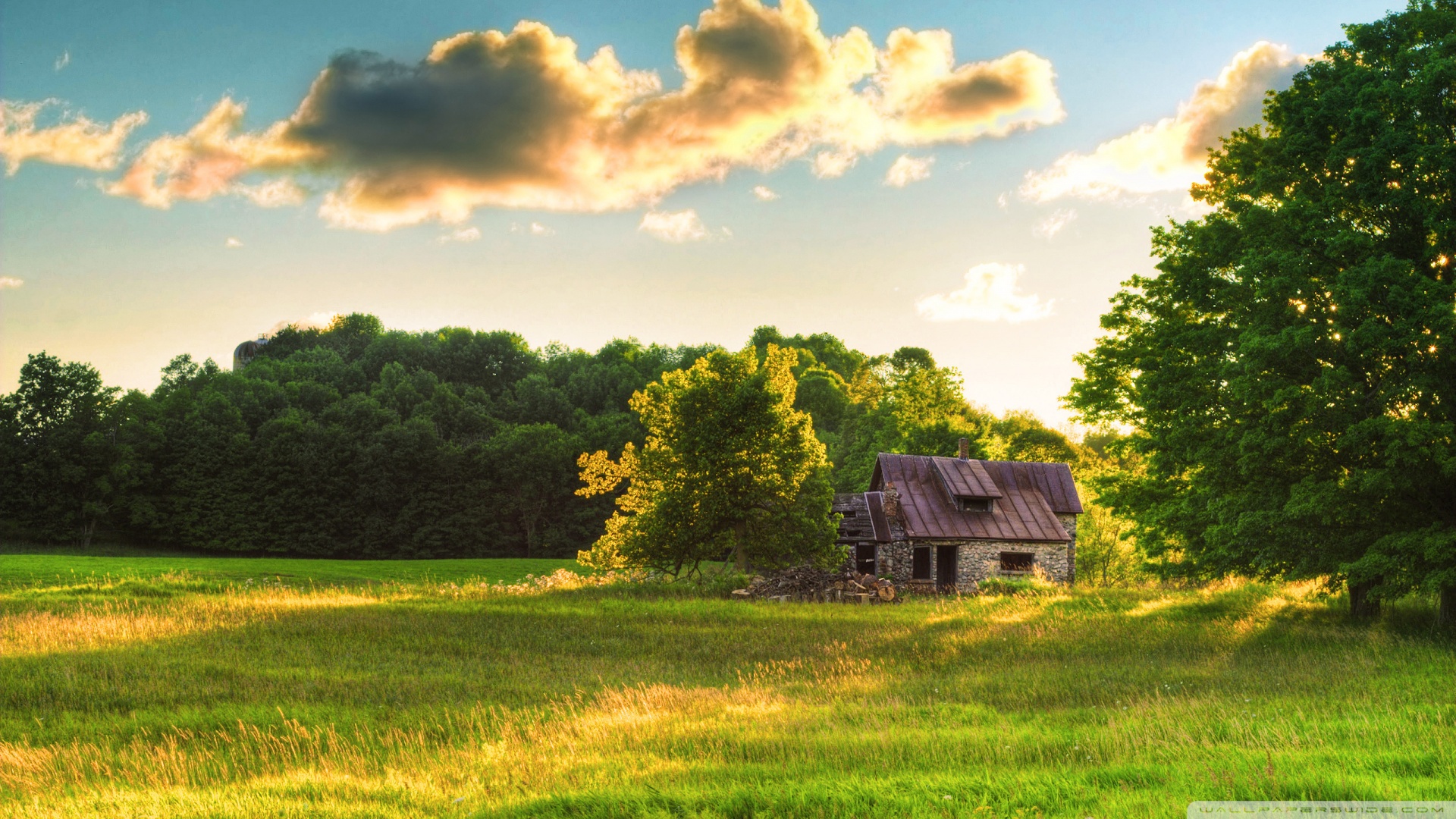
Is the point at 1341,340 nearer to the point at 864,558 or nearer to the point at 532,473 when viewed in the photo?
the point at 864,558

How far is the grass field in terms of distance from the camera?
7.28 m

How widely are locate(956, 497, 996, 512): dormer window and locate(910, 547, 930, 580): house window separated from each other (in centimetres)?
253

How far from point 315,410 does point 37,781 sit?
7020 centimetres

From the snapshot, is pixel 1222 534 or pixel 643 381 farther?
pixel 643 381

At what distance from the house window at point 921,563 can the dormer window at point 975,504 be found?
8.30ft

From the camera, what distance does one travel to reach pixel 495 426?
7519 cm

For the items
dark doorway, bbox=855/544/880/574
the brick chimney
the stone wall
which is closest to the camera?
the stone wall

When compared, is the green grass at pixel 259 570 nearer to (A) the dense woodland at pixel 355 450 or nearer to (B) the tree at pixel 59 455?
(A) the dense woodland at pixel 355 450

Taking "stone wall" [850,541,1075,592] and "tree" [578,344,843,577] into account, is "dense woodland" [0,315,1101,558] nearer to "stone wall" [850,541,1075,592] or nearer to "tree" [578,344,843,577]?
"stone wall" [850,541,1075,592]

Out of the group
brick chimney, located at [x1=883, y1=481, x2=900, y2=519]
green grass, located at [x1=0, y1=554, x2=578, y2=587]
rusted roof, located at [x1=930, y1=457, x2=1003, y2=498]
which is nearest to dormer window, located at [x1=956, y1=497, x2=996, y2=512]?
rusted roof, located at [x1=930, y1=457, x2=1003, y2=498]

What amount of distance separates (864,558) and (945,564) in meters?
3.67

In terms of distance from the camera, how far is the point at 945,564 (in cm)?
4041

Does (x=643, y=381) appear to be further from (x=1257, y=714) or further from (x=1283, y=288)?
(x=1257, y=714)

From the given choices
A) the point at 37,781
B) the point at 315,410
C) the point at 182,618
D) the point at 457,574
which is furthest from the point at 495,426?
the point at 37,781
